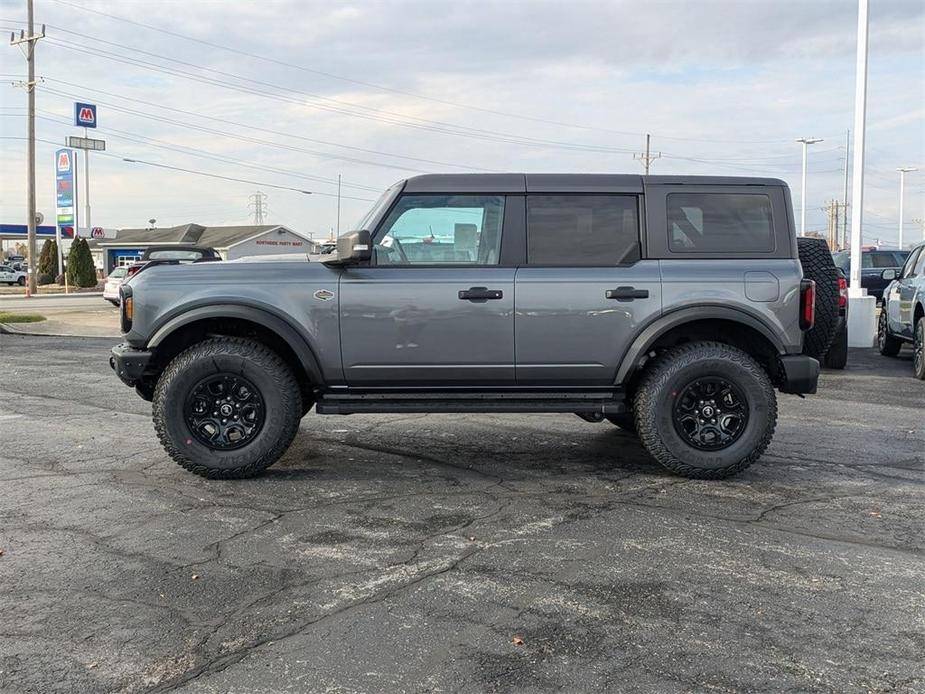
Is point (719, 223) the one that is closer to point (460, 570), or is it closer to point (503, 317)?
point (503, 317)

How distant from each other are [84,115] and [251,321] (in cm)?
5212

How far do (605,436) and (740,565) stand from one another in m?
3.27

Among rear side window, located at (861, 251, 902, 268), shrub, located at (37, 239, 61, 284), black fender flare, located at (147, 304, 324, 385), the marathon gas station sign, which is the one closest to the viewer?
black fender flare, located at (147, 304, 324, 385)

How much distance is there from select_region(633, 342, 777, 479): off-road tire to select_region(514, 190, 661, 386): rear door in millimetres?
350

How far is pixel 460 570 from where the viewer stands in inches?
162

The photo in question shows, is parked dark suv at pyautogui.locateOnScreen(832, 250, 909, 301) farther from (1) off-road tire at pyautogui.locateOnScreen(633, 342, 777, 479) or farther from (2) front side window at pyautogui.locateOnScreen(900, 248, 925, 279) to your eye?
(1) off-road tire at pyautogui.locateOnScreen(633, 342, 777, 479)

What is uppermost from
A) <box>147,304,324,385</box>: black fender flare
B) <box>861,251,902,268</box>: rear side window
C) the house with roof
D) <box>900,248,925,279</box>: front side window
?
the house with roof

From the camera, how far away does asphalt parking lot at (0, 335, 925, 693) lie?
10.3ft

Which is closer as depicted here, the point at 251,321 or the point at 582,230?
the point at 251,321

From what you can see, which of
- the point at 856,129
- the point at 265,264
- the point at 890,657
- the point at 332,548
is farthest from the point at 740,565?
the point at 856,129

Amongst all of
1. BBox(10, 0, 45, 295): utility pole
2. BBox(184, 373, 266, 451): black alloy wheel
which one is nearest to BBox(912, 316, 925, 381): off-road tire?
BBox(184, 373, 266, 451): black alloy wheel

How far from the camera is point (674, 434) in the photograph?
231 inches

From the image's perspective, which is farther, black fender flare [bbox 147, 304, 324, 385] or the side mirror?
black fender flare [bbox 147, 304, 324, 385]

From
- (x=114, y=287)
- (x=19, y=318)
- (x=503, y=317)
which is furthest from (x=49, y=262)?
(x=503, y=317)
